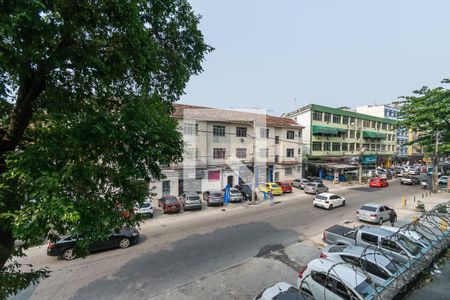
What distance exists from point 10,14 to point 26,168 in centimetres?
233

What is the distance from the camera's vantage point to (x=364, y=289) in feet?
21.9

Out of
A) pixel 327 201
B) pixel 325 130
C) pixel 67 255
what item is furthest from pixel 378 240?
pixel 325 130

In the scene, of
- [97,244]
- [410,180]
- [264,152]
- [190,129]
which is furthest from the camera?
[410,180]

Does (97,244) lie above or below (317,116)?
below

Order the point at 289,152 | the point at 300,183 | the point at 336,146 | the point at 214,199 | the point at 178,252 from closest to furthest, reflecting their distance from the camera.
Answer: the point at 178,252 < the point at 214,199 < the point at 300,183 < the point at 289,152 < the point at 336,146

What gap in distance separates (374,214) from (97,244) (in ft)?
59.4

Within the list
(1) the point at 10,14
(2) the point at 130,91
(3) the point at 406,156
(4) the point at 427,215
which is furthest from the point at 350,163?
(1) the point at 10,14

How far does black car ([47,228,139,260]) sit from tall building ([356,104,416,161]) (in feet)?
207

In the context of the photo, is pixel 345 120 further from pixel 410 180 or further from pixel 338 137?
pixel 410 180

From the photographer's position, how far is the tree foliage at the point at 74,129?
3734mm

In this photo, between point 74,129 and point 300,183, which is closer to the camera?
point 74,129

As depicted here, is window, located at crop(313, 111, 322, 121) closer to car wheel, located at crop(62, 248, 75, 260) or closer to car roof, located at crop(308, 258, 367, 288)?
car roof, located at crop(308, 258, 367, 288)

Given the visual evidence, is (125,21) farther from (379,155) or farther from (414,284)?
(379,155)

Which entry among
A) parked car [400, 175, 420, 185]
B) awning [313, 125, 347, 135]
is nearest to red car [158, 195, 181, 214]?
awning [313, 125, 347, 135]
